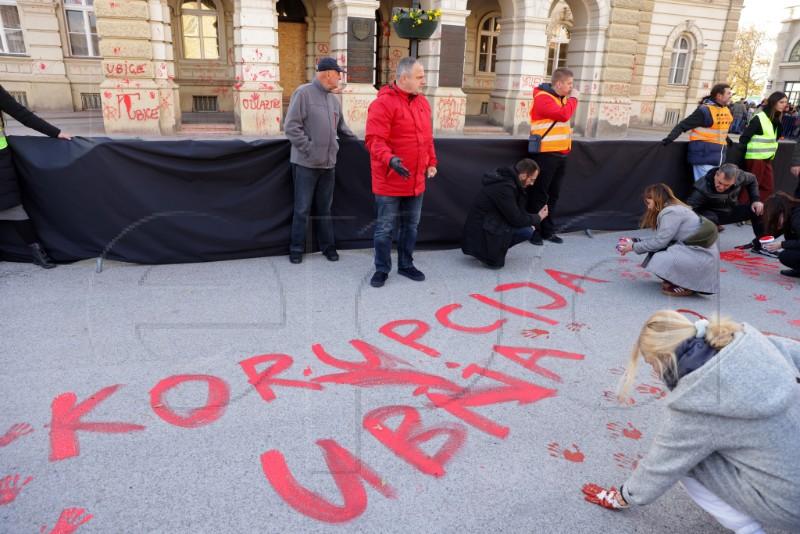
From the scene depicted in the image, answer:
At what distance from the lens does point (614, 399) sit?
3281 millimetres

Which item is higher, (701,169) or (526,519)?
(701,169)

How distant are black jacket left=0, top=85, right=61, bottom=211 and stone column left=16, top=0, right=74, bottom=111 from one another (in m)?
16.0

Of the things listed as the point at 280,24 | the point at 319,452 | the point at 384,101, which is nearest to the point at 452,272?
the point at 384,101

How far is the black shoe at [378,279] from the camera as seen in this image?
195 inches

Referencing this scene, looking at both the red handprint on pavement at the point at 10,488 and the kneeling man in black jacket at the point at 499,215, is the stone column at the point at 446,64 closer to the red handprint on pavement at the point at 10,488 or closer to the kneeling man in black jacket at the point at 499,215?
the kneeling man in black jacket at the point at 499,215

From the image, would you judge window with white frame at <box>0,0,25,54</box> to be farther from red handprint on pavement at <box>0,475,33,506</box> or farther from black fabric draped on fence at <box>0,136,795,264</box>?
red handprint on pavement at <box>0,475,33,506</box>

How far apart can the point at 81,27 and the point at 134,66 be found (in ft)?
22.5

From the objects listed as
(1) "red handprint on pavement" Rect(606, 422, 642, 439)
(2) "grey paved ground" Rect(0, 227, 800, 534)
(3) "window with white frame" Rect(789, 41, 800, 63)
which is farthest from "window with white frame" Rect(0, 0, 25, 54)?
(3) "window with white frame" Rect(789, 41, 800, 63)

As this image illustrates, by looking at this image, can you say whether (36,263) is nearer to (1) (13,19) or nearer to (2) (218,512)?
(2) (218,512)

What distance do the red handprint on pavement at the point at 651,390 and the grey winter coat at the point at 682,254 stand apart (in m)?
1.78

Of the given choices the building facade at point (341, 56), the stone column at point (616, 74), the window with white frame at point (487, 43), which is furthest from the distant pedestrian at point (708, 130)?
the window with white frame at point (487, 43)

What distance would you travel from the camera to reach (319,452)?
8.91 feet

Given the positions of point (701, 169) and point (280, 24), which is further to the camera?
point (280, 24)

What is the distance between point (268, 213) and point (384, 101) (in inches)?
68.1
